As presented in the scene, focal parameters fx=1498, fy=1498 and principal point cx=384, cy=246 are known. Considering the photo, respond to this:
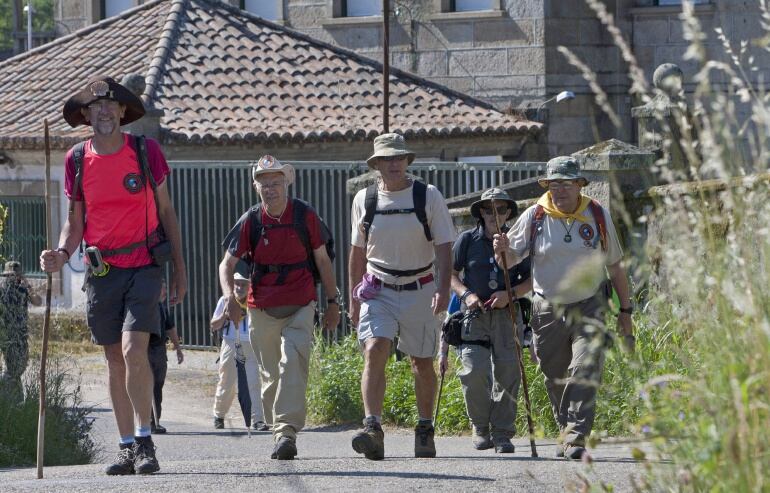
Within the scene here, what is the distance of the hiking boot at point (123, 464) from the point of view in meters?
7.45

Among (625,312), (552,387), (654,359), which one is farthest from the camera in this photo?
(654,359)

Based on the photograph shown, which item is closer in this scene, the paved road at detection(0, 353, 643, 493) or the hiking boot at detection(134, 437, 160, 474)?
the paved road at detection(0, 353, 643, 493)

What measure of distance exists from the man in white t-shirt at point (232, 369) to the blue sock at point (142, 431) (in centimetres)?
404

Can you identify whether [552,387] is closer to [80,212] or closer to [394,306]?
[394,306]

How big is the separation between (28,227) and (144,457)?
13.2 meters

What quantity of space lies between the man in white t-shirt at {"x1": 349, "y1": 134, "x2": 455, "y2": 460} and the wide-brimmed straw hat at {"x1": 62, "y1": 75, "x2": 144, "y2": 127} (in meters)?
1.38

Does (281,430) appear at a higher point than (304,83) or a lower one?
lower

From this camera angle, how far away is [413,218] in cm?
834

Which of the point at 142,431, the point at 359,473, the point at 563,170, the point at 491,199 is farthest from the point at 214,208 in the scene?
the point at 359,473

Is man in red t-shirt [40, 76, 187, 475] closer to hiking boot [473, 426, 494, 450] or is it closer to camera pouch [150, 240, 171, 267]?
camera pouch [150, 240, 171, 267]

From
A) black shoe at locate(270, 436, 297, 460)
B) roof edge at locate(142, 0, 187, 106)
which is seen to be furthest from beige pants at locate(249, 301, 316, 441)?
roof edge at locate(142, 0, 187, 106)

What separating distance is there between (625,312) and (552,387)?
0.81m

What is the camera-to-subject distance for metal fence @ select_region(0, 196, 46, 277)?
20.0m

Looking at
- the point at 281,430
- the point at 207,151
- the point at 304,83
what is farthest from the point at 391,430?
the point at 304,83
